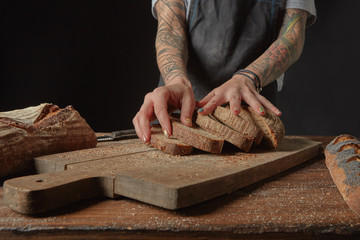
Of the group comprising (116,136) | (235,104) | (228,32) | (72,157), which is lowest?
(116,136)

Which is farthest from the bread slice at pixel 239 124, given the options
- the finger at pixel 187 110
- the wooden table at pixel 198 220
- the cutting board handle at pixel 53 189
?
the cutting board handle at pixel 53 189

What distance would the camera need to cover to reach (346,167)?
1.37 m

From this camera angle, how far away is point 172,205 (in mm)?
1073

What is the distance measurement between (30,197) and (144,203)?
14.5 inches

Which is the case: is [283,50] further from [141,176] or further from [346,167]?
[141,176]

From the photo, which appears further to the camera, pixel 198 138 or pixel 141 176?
pixel 198 138

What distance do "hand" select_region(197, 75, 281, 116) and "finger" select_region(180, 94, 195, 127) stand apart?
6 cm

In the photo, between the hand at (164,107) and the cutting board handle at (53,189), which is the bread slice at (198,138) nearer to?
the hand at (164,107)

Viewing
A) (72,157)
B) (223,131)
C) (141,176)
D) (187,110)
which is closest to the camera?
(141,176)

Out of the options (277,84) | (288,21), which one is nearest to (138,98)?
(277,84)

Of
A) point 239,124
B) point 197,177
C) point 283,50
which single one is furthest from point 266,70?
point 197,177

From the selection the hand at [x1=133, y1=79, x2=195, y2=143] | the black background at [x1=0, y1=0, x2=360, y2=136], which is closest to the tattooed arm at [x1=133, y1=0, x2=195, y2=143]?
the hand at [x1=133, y1=79, x2=195, y2=143]

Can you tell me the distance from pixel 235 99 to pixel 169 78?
0.62 m

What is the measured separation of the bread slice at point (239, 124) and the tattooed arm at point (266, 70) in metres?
0.04
